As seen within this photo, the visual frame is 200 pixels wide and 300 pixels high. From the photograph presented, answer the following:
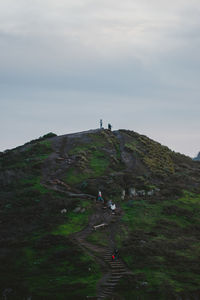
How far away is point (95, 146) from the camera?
85562 mm

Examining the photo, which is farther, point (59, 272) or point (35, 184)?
point (35, 184)

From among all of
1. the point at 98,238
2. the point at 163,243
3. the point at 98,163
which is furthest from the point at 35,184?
the point at 163,243

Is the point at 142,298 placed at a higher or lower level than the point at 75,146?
lower

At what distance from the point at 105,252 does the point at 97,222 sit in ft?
34.1

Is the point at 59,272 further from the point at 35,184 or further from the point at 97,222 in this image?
the point at 35,184

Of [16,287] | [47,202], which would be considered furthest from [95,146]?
[16,287]

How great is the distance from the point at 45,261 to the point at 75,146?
167 ft

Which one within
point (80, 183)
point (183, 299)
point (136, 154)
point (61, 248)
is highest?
point (136, 154)

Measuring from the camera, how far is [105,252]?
38562 mm

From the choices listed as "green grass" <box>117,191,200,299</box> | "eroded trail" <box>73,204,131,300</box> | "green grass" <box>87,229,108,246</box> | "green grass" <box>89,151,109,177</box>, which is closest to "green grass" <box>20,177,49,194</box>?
"eroded trail" <box>73,204,131,300</box>

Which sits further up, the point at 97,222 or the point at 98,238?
the point at 97,222

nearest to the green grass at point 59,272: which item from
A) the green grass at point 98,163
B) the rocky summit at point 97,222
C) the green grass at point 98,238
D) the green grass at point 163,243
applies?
the rocky summit at point 97,222

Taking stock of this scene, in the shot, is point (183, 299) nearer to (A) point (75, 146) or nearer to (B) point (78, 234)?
(B) point (78, 234)

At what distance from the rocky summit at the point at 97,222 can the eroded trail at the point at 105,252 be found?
109 millimetres
